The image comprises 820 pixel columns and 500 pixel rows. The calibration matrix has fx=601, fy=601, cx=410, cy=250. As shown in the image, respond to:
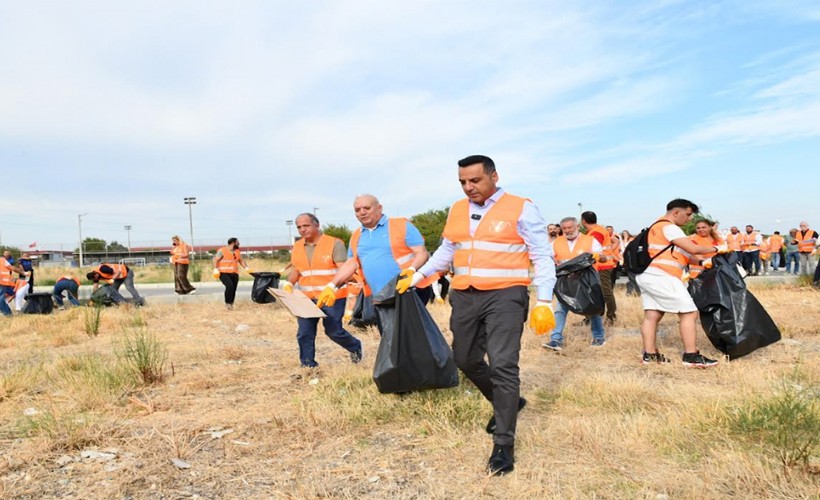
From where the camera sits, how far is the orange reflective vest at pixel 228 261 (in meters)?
11.6

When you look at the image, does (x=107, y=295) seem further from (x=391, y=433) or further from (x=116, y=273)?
(x=391, y=433)

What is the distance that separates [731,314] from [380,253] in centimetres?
327

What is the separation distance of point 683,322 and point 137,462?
4.57 m

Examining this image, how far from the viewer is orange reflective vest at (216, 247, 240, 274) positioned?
1161 centimetres

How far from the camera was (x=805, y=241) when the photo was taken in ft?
55.1

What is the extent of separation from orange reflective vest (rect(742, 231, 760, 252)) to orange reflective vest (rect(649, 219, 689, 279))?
50.9 feet

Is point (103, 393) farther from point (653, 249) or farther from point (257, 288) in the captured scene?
point (257, 288)

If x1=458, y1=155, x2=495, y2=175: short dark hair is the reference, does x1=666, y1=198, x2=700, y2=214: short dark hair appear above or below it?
below

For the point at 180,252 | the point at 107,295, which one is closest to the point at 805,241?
the point at 180,252

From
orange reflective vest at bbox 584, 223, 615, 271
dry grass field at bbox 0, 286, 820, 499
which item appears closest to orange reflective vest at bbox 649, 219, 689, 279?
dry grass field at bbox 0, 286, 820, 499

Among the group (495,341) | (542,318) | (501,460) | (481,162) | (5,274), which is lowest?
(501,460)

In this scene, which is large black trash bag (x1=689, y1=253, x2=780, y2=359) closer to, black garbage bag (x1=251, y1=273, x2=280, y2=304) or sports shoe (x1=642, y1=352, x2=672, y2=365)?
sports shoe (x1=642, y1=352, x2=672, y2=365)

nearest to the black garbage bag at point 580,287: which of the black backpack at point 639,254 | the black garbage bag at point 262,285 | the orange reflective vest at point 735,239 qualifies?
the black backpack at point 639,254

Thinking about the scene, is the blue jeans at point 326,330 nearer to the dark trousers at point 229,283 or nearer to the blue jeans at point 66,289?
the dark trousers at point 229,283
